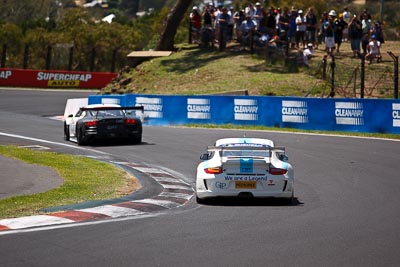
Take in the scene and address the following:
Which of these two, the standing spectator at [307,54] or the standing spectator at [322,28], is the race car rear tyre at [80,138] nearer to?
the standing spectator at [307,54]

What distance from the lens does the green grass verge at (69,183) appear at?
1450 cm

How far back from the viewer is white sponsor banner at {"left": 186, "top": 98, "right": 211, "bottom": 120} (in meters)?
34.4

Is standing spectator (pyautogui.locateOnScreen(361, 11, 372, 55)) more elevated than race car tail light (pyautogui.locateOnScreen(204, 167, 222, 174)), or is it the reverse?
standing spectator (pyautogui.locateOnScreen(361, 11, 372, 55))

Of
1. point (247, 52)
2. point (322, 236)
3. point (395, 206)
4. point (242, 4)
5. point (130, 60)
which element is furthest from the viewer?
point (242, 4)

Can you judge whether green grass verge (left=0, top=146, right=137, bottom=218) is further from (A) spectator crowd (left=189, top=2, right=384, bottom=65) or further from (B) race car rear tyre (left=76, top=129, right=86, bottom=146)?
(A) spectator crowd (left=189, top=2, right=384, bottom=65)

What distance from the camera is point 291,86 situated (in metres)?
39.9

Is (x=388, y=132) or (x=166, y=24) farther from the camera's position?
(x=166, y=24)

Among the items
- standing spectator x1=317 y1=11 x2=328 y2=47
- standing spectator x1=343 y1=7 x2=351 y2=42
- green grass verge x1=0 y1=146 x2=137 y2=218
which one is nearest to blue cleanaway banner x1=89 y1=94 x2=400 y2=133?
standing spectator x1=317 y1=11 x2=328 y2=47

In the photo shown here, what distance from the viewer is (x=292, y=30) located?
1634 inches

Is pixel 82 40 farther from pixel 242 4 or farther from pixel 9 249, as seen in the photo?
pixel 9 249

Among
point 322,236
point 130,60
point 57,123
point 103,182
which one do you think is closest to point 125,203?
point 103,182

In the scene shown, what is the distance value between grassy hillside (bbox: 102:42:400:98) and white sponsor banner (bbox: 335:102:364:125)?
584 centimetres

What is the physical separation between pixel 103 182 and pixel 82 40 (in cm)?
5159

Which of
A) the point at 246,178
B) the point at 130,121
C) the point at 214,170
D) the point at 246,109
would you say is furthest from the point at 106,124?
the point at 246,178
